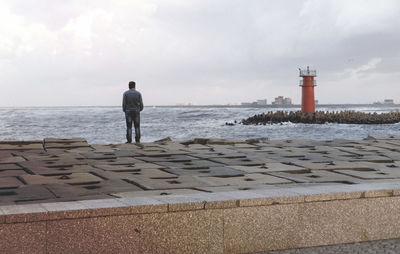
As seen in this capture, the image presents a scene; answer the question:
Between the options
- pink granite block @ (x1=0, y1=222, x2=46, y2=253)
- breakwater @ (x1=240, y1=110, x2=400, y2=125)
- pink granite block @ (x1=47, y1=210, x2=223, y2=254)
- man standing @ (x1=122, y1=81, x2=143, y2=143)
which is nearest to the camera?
pink granite block @ (x1=0, y1=222, x2=46, y2=253)

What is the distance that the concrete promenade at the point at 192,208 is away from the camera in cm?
366

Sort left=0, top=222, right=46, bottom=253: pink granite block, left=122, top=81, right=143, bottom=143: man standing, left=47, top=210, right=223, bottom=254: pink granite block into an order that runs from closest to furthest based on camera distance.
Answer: left=0, top=222, right=46, bottom=253: pink granite block, left=47, top=210, right=223, bottom=254: pink granite block, left=122, top=81, right=143, bottom=143: man standing

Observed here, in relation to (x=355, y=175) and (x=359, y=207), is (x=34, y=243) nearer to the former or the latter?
(x=359, y=207)

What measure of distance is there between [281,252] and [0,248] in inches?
79.1

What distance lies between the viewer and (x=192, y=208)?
3.91m

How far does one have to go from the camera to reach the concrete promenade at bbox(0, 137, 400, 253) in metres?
3.66

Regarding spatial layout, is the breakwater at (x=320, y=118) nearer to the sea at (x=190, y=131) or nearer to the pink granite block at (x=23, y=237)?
the sea at (x=190, y=131)

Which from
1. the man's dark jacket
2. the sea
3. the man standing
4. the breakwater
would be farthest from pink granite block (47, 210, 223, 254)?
the breakwater

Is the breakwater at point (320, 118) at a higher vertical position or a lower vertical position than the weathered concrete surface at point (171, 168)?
lower

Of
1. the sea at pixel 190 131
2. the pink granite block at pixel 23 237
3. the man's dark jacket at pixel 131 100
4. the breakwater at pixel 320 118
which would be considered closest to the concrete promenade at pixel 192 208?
the pink granite block at pixel 23 237

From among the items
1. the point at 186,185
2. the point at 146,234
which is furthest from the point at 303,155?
the point at 146,234

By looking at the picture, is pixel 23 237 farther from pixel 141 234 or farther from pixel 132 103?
pixel 132 103

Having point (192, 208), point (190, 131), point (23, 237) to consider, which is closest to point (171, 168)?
point (192, 208)

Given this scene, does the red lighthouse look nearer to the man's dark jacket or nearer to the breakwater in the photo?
the breakwater
